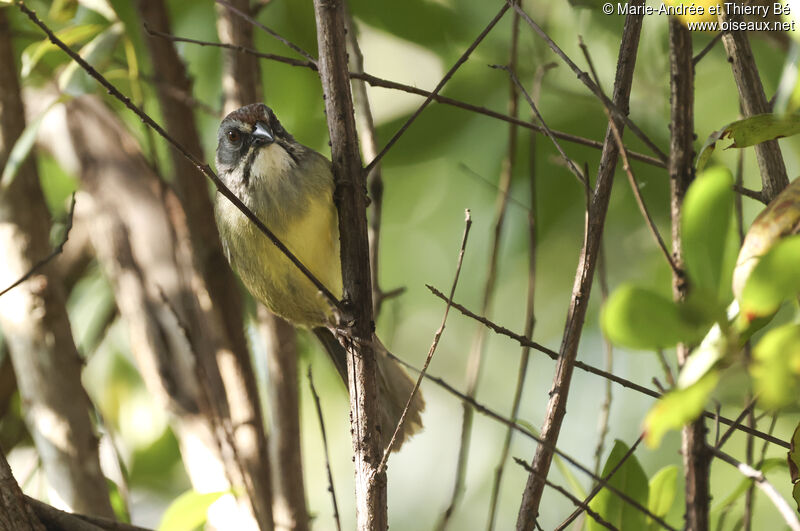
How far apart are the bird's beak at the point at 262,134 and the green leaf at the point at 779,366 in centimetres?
190

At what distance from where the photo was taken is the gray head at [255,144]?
2402 millimetres

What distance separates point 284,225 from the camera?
2.24 metres

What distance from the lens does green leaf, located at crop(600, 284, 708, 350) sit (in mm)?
756

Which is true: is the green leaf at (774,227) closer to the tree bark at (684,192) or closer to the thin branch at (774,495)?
the tree bark at (684,192)

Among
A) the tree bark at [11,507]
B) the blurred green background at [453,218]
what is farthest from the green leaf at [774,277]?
the blurred green background at [453,218]

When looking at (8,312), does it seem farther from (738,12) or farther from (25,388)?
(738,12)

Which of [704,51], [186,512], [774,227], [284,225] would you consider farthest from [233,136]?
[774,227]

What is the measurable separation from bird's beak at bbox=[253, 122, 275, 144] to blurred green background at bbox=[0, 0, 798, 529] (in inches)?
15.8

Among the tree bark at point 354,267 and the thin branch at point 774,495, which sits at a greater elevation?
the tree bark at point 354,267

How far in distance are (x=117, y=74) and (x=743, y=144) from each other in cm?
184

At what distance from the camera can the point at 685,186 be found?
3.65ft

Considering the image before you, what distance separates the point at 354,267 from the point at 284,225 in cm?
82

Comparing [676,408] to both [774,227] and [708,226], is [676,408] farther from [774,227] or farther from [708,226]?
[774,227]

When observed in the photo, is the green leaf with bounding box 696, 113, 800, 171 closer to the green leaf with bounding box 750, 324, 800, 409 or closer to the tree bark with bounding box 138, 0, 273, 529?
the green leaf with bounding box 750, 324, 800, 409
